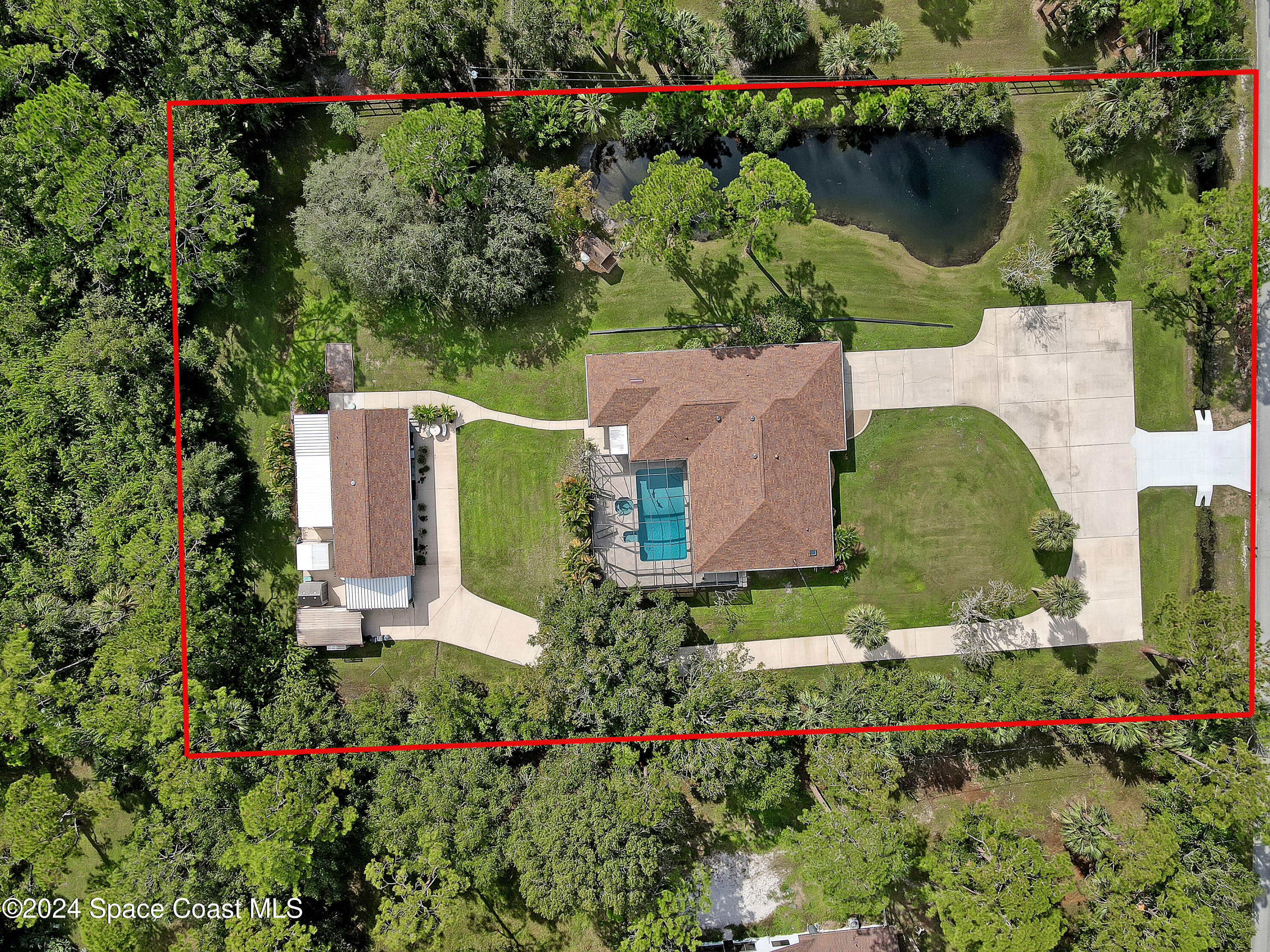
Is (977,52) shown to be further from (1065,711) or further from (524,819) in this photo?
(524,819)

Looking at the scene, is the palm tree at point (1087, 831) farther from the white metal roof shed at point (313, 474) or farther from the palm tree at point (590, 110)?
the palm tree at point (590, 110)

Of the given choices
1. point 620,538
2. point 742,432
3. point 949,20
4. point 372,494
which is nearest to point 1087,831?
point 742,432

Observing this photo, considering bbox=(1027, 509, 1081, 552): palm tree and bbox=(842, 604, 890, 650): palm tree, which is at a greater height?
bbox=(1027, 509, 1081, 552): palm tree

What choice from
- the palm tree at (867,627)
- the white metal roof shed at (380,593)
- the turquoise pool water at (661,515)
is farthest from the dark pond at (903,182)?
the white metal roof shed at (380,593)

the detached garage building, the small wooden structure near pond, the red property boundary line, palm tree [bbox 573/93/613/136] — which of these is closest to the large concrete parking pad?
the red property boundary line

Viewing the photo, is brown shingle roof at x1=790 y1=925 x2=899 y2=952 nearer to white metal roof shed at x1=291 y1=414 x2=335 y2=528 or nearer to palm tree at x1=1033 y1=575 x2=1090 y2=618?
palm tree at x1=1033 y1=575 x2=1090 y2=618

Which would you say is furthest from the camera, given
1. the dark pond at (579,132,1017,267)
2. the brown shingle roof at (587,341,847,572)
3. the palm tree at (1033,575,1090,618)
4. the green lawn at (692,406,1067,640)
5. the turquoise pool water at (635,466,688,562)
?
the dark pond at (579,132,1017,267)
